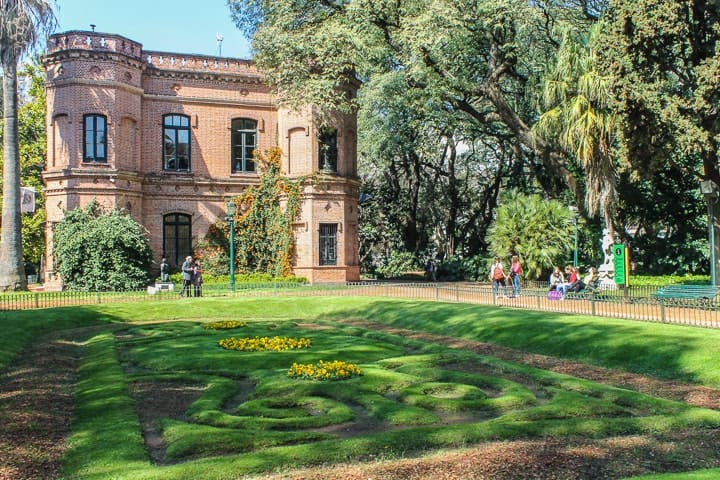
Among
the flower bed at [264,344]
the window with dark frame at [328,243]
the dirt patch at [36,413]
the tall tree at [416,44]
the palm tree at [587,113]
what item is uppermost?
the tall tree at [416,44]

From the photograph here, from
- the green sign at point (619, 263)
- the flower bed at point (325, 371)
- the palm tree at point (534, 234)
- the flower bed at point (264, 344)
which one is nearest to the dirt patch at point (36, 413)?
the flower bed at point (264, 344)

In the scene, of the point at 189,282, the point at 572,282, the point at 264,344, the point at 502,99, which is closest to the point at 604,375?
the point at 264,344

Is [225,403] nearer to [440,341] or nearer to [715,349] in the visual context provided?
[440,341]

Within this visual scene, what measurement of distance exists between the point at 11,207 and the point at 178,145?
27.4 ft

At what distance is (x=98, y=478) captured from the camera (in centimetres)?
585

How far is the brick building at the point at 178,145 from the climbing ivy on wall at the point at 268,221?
53cm

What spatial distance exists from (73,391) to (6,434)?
2.50 m

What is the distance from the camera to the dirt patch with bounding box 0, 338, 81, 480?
20.7 ft

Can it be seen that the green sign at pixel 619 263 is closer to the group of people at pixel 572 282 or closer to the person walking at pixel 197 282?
the group of people at pixel 572 282

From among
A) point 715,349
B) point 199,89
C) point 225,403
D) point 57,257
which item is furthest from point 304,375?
point 199,89

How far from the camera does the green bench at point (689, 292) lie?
17062mm

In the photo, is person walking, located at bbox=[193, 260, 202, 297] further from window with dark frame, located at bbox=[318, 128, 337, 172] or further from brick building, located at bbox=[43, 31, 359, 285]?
window with dark frame, located at bbox=[318, 128, 337, 172]

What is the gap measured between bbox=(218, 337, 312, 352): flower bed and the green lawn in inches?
15.5

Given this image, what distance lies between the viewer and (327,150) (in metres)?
32.3
